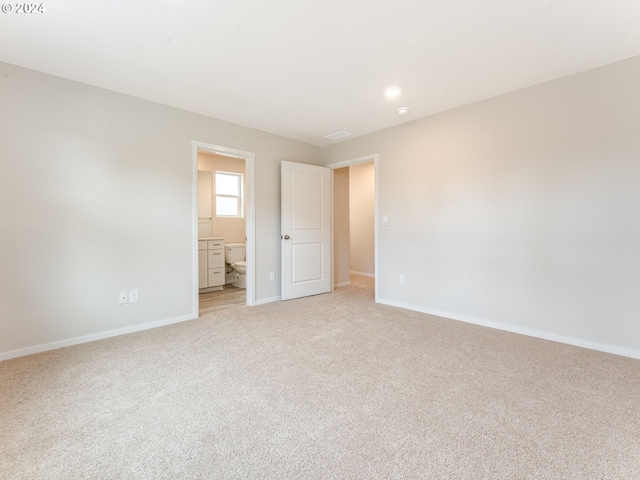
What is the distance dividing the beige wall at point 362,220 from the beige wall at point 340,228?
1.08 meters

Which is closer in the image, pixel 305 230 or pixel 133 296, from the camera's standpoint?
pixel 133 296

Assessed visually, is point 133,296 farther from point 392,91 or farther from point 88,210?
point 392,91

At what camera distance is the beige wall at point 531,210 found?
238cm

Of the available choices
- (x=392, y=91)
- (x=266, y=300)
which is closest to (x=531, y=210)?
(x=392, y=91)

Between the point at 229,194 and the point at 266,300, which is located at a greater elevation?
the point at 229,194

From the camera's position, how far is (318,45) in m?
2.13

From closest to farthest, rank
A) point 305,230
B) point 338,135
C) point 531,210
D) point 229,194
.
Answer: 1. point 531,210
2. point 338,135
3. point 305,230
4. point 229,194

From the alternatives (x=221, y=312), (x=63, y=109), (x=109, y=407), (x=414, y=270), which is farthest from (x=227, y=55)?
(x=414, y=270)

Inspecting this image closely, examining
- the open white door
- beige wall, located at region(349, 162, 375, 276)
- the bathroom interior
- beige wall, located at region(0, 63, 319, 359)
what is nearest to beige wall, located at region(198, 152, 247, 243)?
the bathroom interior

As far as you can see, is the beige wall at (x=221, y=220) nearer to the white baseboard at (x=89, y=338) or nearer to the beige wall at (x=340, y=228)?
the beige wall at (x=340, y=228)

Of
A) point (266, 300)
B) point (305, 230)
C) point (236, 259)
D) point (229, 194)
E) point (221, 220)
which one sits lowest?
point (266, 300)

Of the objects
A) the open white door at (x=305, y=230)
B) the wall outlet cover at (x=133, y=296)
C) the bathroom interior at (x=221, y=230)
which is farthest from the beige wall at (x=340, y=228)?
the wall outlet cover at (x=133, y=296)

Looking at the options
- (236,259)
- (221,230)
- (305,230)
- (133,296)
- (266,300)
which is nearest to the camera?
(133,296)

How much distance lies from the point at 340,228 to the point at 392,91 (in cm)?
275
